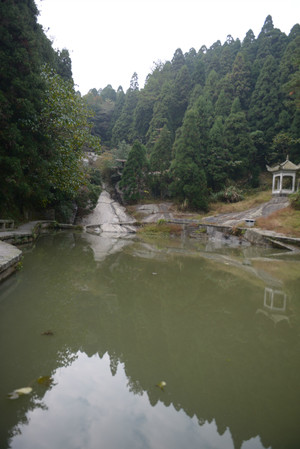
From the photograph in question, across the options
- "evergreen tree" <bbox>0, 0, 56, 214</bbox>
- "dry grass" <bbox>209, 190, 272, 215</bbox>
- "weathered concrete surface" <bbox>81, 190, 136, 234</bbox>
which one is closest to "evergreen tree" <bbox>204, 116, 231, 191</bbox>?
"dry grass" <bbox>209, 190, 272, 215</bbox>

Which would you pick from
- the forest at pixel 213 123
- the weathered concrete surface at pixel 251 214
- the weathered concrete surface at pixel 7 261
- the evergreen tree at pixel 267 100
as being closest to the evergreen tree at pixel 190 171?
the forest at pixel 213 123

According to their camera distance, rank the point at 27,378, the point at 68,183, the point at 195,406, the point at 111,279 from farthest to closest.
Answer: the point at 68,183
the point at 111,279
the point at 27,378
the point at 195,406

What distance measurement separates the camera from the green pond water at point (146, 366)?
5.83ft

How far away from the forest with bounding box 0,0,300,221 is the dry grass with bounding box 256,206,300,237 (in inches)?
254

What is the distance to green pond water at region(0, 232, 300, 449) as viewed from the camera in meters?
1.78

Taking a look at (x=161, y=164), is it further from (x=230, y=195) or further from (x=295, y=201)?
(x=295, y=201)

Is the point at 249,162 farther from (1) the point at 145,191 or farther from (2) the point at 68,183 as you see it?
(2) the point at 68,183

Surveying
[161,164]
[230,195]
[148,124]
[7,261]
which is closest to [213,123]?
[161,164]

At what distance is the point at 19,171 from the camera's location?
354 inches

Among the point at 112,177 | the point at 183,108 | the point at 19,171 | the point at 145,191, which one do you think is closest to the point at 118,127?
the point at 183,108

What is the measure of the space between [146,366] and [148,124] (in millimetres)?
39186

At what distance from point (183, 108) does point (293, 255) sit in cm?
3095

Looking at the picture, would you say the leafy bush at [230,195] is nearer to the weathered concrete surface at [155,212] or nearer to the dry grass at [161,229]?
the weathered concrete surface at [155,212]

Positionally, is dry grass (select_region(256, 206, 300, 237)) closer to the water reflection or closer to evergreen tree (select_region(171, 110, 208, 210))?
evergreen tree (select_region(171, 110, 208, 210))
